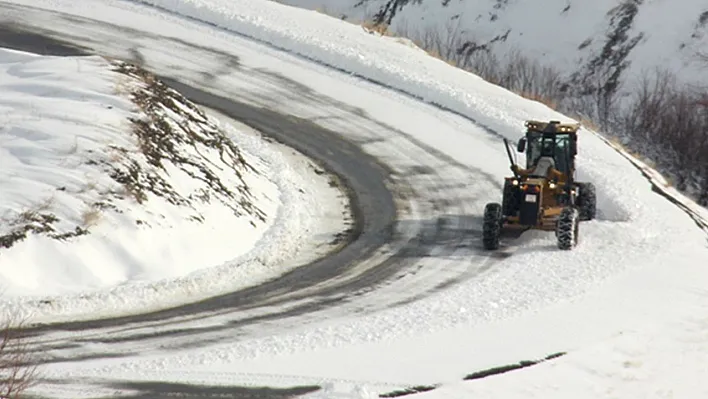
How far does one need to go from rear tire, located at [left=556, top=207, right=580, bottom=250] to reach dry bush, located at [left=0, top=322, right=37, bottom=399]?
9.72m

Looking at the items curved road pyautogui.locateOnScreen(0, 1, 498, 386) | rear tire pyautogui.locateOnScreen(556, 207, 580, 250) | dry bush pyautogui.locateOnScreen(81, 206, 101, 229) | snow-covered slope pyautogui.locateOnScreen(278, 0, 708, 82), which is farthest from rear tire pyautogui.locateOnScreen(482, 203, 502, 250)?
snow-covered slope pyautogui.locateOnScreen(278, 0, 708, 82)

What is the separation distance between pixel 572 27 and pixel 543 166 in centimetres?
3696

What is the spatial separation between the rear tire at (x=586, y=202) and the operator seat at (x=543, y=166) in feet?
3.09

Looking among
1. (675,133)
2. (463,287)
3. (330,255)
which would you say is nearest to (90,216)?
(330,255)

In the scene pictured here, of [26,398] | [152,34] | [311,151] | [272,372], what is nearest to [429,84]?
[311,151]

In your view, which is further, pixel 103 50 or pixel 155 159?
pixel 103 50

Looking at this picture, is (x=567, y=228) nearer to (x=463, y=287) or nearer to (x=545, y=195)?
(x=545, y=195)

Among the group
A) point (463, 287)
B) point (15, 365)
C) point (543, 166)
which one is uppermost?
point (543, 166)

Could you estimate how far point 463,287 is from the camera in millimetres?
18656

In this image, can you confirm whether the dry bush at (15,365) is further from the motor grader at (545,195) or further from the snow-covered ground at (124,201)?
the motor grader at (545,195)

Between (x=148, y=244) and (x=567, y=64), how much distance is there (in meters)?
40.3

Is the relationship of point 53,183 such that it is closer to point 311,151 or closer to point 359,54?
point 311,151

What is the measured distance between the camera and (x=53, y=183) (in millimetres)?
17984

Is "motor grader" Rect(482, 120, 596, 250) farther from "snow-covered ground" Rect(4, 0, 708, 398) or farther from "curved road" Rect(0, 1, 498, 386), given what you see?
"curved road" Rect(0, 1, 498, 386)
